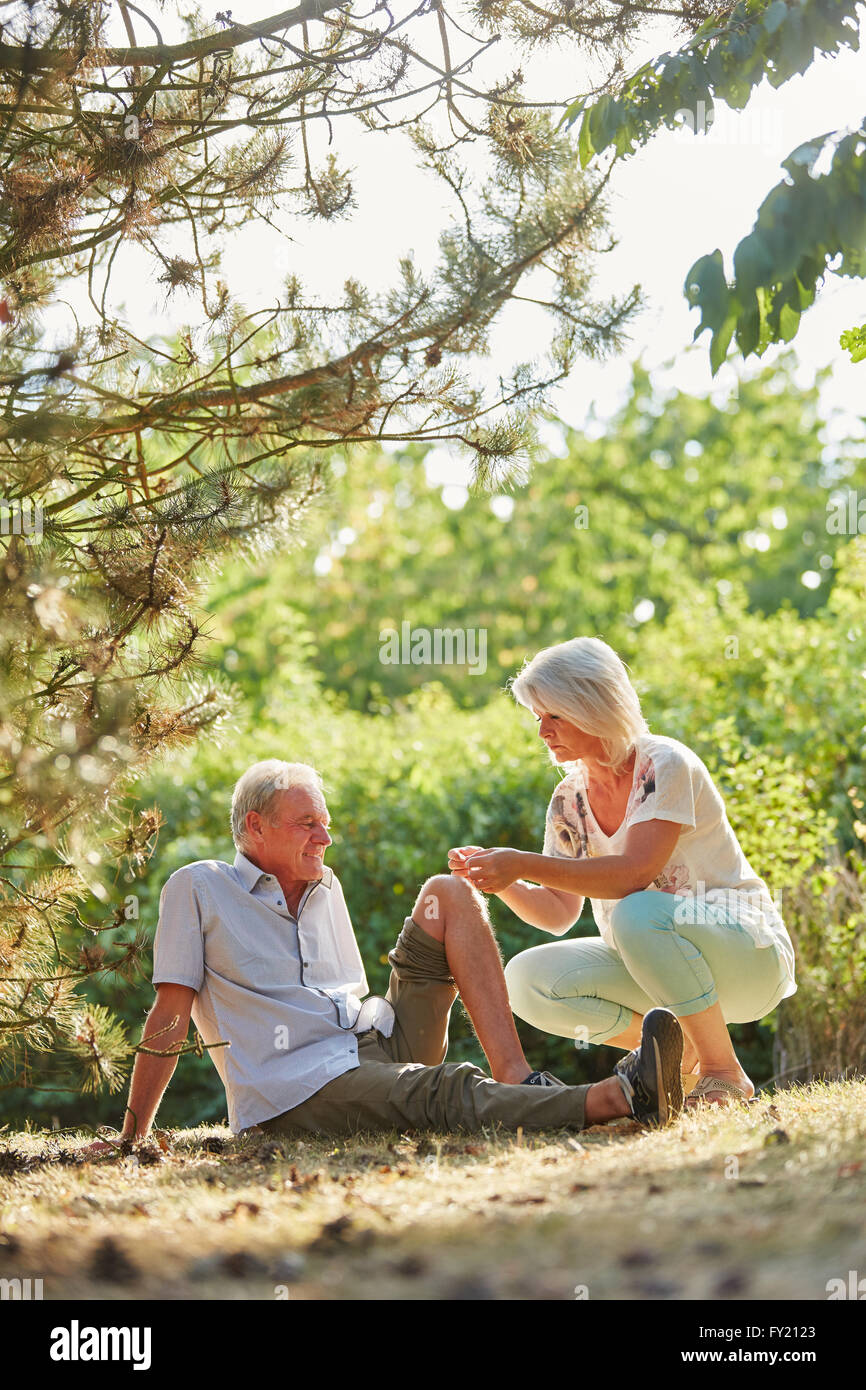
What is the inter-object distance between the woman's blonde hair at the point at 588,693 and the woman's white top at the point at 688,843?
8cm

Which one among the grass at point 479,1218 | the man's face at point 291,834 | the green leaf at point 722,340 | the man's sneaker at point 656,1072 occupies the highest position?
the green leaf at point 722,340

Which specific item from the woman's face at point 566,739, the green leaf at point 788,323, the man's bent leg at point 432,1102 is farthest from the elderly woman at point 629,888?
the green leaf at point 788,323

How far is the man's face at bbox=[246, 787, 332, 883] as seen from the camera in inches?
138

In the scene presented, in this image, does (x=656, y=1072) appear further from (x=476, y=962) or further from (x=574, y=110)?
(x=574, y=110)

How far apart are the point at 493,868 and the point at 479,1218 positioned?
109 centimetres

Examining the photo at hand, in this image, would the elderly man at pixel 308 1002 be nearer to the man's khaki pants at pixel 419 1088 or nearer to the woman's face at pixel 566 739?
the man's khaki pants at pixel 419 1088

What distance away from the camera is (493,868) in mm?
3271

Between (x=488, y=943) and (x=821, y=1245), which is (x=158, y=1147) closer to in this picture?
(x=488, y=943)

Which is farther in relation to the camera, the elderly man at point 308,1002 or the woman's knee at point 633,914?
the woman's knee at point 633,914

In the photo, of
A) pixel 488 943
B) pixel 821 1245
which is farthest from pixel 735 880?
pixel 821 1245

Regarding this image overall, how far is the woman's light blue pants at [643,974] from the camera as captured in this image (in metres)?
3.37

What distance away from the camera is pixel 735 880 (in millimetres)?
3572

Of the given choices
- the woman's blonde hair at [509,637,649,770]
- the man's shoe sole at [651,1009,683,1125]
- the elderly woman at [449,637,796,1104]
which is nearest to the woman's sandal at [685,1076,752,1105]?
the elderly woman at [449,637,796,1104]

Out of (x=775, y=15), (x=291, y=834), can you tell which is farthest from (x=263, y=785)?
(x=775, y=15)
